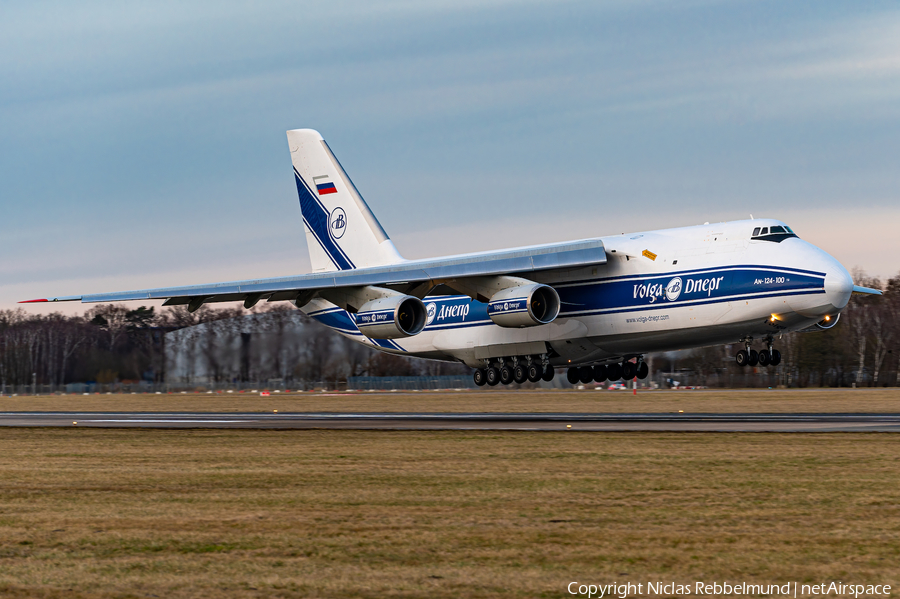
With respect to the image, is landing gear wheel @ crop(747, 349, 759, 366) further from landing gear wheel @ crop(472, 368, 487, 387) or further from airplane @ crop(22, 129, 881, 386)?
landing gear wheel @ crop(472, 368, 487, 387)

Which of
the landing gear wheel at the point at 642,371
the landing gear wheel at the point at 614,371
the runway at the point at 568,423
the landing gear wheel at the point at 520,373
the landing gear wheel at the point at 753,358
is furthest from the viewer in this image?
the landing gear wheel at the point at 614,371

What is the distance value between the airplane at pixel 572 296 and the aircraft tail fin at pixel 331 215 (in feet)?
0.28

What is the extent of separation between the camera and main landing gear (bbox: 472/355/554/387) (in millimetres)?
30891

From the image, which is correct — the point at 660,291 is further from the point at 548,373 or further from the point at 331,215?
the point at 331,215

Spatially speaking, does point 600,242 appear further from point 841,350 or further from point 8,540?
point 841,350

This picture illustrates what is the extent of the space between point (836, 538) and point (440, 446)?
1134 cm

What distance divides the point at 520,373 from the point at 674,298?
6.34 metres

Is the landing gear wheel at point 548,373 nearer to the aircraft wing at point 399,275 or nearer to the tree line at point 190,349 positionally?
the aircraft wing at point 399,275

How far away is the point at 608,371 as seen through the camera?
106 ft

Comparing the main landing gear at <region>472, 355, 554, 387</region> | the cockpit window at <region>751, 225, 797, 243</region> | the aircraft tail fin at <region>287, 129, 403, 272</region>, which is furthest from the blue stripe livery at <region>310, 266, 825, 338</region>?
the aircraft tail fin at <region>287, 129, 403, 272</region>

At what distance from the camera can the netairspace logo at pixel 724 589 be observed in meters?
7.41

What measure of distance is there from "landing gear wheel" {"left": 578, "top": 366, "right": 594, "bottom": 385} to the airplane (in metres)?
0.07

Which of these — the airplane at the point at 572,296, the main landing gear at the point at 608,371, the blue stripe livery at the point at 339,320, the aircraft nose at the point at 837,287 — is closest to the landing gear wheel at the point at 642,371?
the main landing gear at the point at 608,371

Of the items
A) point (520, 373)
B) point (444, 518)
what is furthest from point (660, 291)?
point (444, 518)
